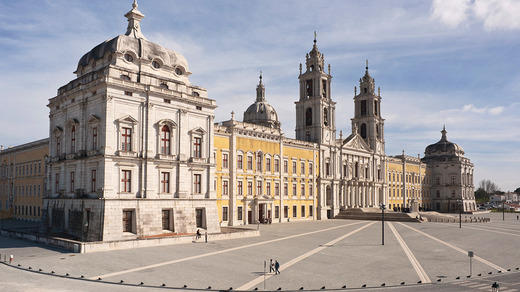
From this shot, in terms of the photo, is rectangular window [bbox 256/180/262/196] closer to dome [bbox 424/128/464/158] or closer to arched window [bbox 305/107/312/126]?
arched window [bbox 305/107/312/126]

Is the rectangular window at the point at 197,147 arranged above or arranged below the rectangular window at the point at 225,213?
above

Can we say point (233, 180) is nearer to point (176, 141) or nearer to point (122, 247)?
point (176, 141)

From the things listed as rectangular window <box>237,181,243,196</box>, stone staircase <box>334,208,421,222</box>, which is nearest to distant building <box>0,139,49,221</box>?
rectangular window <box>237,181,243,196</box>

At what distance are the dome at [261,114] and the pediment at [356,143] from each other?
45.1 feet

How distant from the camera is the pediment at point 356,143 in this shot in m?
79.6

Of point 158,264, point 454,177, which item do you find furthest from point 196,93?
point 454,177

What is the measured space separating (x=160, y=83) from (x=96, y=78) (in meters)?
5.94

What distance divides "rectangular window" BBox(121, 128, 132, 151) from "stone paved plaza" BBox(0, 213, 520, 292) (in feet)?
31.9

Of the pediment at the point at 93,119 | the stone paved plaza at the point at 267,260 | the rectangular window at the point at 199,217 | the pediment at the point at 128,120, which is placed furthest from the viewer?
the rectangular window at the point at 199,217

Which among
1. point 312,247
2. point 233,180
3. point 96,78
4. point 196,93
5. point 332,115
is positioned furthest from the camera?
point 332,115

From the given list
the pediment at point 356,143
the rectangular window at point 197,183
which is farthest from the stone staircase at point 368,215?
the rectangular window at point 197,183

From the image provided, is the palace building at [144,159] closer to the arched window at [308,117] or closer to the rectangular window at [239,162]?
the rectangular window at [239,162]

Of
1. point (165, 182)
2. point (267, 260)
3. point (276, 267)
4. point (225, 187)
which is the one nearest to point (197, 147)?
point (165, 182)

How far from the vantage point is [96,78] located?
39656 millimetres
